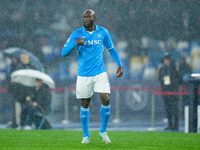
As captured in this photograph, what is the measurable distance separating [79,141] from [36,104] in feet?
14.4

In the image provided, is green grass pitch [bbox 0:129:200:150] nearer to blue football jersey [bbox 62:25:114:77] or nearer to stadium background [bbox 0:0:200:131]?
blue football jersey [bbox 62:25:114:77]

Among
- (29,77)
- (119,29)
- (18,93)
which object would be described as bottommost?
(18,93)

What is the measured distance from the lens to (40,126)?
13.0m

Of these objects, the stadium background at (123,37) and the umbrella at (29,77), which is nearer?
the umbrella at (29,77)

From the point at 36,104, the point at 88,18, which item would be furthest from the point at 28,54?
the point at 88,18

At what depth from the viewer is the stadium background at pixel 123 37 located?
15297mm

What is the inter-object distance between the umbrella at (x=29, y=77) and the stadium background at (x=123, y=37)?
4.48 ft

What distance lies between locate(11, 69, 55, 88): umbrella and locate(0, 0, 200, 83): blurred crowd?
1.55m

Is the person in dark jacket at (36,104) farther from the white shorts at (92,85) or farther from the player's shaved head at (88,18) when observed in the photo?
the player's shaved head at (88,18)

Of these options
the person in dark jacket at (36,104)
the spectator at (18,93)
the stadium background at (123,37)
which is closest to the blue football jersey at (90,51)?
the person in dark jacket at (36,104)

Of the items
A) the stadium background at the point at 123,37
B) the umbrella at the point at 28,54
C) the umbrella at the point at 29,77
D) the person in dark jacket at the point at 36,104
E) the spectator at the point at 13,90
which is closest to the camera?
the person in dark jacket at the point at 36,104

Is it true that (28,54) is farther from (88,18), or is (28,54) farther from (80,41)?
(80,41)

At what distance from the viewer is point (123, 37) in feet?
51.8

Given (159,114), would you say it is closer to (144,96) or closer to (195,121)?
(144,96)
